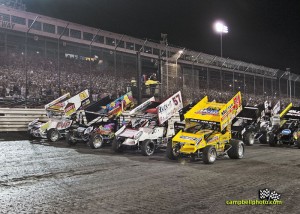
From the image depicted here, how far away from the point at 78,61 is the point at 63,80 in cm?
172

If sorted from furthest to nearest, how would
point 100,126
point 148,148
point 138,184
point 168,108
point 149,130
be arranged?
point 100,126 → point 168,108 → point 149,130 → point 148,148 → point 138,184

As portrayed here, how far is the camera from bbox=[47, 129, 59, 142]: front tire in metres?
15.3

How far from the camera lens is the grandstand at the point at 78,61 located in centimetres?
1852

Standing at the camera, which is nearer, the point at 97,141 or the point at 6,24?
the point at 97,141

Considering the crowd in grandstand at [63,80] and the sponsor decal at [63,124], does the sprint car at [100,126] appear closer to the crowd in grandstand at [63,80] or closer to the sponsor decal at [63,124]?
the sponsor decal at [63,124]

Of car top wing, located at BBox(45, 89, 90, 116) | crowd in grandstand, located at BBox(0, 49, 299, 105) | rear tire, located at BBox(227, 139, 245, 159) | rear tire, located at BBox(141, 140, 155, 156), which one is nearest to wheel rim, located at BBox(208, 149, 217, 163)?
rear tire, located at BBox(227, 139, 245, 159)

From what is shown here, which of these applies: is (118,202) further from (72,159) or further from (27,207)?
(72,159)

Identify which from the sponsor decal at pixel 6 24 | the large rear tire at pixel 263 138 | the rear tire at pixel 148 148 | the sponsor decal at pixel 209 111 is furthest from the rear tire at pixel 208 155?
the sponsor decal at pixel 6 24

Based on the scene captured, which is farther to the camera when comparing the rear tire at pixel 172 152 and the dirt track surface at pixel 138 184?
the rear tire at pixel 172 152

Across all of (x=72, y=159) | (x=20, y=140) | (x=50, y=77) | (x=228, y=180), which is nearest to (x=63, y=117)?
(x=20, y=140)

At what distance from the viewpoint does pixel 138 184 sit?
6.66 m

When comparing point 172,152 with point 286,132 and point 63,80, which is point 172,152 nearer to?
point 286,132

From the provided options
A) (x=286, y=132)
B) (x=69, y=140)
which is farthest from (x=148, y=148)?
(x=286, y=132)

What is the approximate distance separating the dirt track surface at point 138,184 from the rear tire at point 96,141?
2817mm
